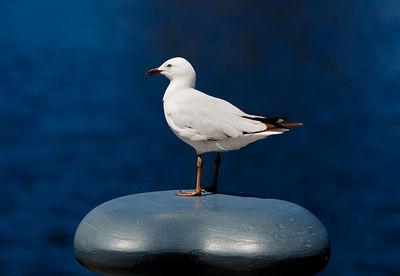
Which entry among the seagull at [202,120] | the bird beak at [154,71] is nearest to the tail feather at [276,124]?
the seagull at [202,120]

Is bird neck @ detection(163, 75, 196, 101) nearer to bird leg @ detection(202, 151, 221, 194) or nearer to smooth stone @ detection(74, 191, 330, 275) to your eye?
bird leg @ detection(202, 151, 221, 194)

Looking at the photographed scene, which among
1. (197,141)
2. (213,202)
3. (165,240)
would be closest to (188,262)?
(165,240)

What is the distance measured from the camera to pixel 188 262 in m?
3.28

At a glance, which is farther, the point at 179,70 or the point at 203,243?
the point at 179,70

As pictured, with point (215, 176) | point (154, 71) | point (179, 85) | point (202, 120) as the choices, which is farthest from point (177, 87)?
point (215, 176)

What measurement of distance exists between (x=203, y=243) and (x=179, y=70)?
3.22ft

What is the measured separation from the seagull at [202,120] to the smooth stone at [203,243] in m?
0.36

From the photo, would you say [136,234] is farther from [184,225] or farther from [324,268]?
[324,268]

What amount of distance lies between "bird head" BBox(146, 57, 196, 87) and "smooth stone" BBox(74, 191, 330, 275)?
73 centimetres

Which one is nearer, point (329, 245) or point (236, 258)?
point (236, 258)

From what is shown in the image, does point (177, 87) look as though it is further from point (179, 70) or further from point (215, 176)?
point (215, 176)

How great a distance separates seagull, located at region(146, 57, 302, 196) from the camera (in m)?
3.54

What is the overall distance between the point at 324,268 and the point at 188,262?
689 mm

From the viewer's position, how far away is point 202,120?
3.59 metres
